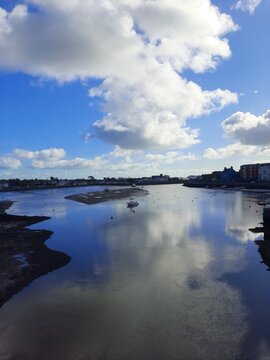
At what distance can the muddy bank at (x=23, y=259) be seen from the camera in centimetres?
2006

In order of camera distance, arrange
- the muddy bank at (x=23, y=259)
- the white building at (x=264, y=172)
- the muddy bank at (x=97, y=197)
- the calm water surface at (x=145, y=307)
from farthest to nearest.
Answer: the white building at (x=264, y=172) < the muddy bank at (x=97, y=197) < the muddy bank at (x=23, y=259) < the calm water surface at (x=145, y=307)

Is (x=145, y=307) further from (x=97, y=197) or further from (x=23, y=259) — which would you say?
(x=97, y=197)

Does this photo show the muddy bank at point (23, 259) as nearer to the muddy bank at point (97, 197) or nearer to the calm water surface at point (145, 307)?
the calm water surface at point (145, 307)

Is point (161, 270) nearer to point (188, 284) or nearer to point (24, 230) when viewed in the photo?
point (188, 284)

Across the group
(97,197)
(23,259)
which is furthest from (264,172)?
(23,259)

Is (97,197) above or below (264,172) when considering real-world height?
below

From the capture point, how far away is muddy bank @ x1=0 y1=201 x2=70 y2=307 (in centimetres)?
2006

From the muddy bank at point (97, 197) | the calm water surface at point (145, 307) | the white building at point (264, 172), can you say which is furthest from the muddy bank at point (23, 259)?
the white building at point (264, 172)

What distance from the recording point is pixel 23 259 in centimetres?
2583

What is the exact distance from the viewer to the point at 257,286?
1928 cm

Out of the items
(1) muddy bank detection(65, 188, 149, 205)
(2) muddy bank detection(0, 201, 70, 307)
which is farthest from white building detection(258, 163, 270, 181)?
(2) muddy bank detection(0, 201, 70, 307)

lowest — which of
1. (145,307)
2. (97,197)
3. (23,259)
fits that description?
(145,307)

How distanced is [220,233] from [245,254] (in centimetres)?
1001

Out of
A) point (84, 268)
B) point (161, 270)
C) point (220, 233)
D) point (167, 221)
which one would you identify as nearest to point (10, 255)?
point (84, 268)
